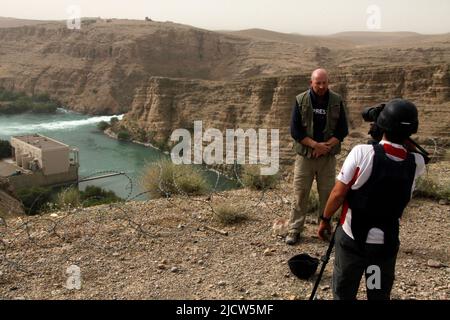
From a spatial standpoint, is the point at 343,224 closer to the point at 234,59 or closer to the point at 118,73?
the point at 118,73

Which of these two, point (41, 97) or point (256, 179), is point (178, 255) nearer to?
point (256, 179)

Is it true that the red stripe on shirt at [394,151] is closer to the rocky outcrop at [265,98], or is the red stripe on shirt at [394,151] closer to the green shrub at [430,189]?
the green shrub at [430,189]

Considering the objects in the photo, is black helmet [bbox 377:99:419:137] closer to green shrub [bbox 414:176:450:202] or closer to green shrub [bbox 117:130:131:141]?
green shrub [bbox 414:176:450:202]

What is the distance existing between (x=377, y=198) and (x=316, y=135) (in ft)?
6.17

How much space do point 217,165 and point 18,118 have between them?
3881 cm

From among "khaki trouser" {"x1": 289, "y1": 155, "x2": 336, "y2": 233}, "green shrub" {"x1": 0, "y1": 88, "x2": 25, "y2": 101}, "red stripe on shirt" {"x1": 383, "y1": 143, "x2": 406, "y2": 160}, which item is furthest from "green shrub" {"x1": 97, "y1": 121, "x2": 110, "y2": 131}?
"red stripe on shirt" {"x1": 383, "y1": 143, "x2": 406, "y2": 160}

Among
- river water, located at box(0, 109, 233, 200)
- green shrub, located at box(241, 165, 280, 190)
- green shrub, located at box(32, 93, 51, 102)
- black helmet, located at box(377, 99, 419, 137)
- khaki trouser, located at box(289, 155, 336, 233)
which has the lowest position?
river water, located at box(0, 109, 233, 200)

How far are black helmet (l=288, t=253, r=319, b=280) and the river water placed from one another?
23340 mm

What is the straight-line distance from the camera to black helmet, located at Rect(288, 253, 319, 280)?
3.95 m

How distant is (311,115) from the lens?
4406 mm

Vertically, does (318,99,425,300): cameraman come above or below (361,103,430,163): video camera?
below

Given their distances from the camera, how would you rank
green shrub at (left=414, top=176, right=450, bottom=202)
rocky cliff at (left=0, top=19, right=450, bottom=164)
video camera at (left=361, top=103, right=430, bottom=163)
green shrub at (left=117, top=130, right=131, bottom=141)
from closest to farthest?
video camera at (left=361, top=103, right=430, bottom=163), green shrub at (left=414, top=176, right=450, bottom=202), rocky cliff at (left=0, top=19, right=450, bottom=164), green shrub at (left=117, top=130, right=131, bottom=141)

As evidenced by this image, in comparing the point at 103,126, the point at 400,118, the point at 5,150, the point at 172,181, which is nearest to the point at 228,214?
the point at 172,181

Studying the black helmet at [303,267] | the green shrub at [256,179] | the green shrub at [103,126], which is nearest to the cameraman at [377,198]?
the black helmet at [303,267]
